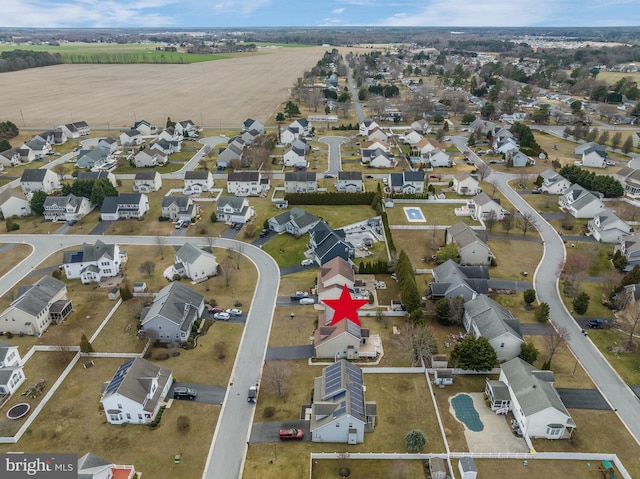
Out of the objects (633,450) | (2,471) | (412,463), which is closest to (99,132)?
(2,471)

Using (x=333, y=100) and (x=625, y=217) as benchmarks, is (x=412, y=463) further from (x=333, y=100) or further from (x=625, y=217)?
(x=333, y=100)

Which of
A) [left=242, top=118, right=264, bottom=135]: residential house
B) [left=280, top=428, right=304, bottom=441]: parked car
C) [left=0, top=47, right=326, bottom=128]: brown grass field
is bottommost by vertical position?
[left=0, top=47, right=326, bottom=128]: brown grass field

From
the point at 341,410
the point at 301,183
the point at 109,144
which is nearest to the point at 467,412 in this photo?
the point at 341,410

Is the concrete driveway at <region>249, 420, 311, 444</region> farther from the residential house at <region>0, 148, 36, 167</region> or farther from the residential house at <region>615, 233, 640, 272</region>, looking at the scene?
the residential house at <region>0, 148, 36, 167</region>

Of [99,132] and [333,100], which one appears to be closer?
[99,132]

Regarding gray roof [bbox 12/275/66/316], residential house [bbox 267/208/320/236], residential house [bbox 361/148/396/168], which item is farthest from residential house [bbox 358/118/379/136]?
gray roof [bbox 12/275/66/316]

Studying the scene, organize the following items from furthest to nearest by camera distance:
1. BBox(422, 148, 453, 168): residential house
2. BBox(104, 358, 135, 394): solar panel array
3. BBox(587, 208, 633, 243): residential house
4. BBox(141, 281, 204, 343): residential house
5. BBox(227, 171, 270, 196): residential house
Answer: BBox(422, 148, 453, 168): residential house
BBox(227, 171, 270, 196): residential house
BBox(587, 208, 633, 243): residential house
BBox(141, 281, 204, 343): residential house
BBox(104, 358, 135, 394): solar panel array
